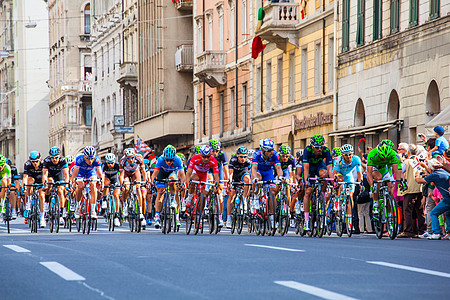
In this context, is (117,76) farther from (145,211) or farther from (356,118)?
(145,211)

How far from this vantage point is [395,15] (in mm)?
34812

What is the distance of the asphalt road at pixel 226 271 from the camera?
10188mm

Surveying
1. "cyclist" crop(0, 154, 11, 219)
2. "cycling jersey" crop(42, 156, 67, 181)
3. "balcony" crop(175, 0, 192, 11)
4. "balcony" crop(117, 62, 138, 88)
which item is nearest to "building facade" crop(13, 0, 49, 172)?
"balcony" crop(117, 62, 138, 88)

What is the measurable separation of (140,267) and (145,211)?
45.5 feet

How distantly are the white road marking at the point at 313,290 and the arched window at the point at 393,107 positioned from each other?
80.9 ft

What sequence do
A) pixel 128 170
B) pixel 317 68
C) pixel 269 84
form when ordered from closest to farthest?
pixel 128 170 → pixel 317 68 → pixel 269 84

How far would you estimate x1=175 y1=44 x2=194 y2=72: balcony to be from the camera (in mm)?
59750

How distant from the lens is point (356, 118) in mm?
38531

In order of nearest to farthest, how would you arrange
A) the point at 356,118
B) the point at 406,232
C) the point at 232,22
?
1. the point at 406,232
2. the point at 356,118
3. the point at 232,22

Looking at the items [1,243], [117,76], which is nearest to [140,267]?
[1,243]

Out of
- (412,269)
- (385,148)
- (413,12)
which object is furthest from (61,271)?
(413,12)

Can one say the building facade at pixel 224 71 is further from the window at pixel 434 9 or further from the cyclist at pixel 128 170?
the cyclist at pixel 128 170

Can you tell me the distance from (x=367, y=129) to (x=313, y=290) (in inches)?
1026

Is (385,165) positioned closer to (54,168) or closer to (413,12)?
(54,168)
